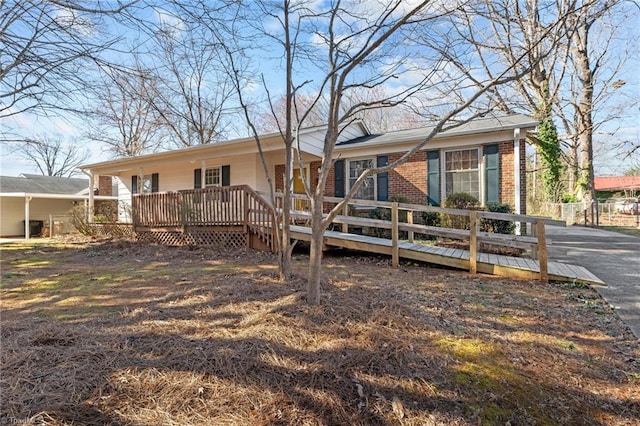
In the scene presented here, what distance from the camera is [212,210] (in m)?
9.61

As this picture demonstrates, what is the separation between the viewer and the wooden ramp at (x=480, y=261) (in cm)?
566

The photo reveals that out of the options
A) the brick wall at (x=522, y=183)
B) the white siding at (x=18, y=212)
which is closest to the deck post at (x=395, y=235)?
A: the brick wall at (x=522, y=183)

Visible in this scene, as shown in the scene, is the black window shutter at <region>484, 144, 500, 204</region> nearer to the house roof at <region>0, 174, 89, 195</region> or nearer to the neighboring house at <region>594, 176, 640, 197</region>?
the house roof at <region>0, 174, 89, 195</region>

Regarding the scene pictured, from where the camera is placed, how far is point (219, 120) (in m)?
25.1

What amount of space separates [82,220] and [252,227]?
367 inches

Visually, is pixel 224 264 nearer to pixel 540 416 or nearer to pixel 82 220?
pixel 540 416

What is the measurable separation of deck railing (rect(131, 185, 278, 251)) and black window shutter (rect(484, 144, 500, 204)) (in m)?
6.13

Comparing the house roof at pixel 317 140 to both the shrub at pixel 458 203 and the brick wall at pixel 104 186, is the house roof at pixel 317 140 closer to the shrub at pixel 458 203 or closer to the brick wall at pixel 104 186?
the shrub at pixel 458 203

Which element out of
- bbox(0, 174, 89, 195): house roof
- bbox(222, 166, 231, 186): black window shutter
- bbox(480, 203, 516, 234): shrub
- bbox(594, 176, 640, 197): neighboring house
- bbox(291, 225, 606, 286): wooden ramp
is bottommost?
bbox(291, 225, 606, 286): wooden ramp

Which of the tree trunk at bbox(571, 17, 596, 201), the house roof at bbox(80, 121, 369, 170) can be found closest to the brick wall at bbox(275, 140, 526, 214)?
the house roof at bbox(80, 121, 369, 170)

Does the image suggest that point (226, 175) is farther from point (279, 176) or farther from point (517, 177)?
point (517, 177)

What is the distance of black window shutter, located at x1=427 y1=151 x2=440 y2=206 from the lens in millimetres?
10719

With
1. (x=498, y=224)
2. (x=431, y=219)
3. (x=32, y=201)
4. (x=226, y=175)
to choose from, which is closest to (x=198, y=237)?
(x=226, y=175)

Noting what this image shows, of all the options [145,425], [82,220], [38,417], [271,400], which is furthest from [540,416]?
[82,220]
